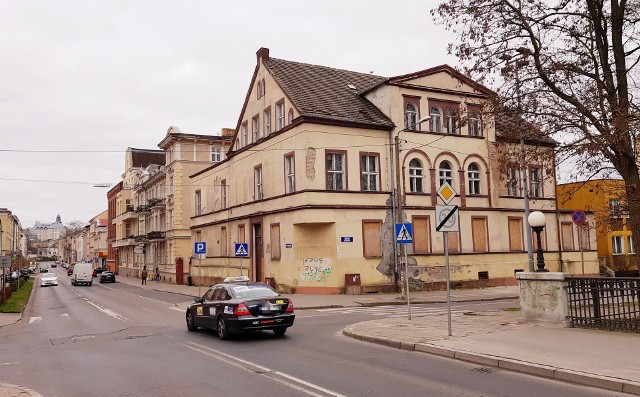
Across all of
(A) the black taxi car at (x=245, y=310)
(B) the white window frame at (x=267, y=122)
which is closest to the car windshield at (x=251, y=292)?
(A) the black taxi car at (x=245, y=310)

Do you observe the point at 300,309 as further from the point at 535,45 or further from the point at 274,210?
the point at 535,45

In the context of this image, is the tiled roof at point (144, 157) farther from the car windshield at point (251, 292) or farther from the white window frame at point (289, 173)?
the car windshield at point (251, 292)

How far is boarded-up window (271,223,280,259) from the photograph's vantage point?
100 feet

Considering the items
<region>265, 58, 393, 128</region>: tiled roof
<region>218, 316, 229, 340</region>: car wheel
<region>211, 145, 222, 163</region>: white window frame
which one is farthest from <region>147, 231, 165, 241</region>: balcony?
<region>218, 316, 229, 340</region>: car wheel

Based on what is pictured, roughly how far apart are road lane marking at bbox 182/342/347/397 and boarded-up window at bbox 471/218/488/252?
908 inches

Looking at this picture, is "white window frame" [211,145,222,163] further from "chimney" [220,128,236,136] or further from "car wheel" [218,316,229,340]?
"car wheel" [218,316,229,340]

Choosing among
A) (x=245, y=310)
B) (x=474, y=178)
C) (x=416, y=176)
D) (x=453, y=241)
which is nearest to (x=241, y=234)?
(x=416, y=176)

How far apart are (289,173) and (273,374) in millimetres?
21206

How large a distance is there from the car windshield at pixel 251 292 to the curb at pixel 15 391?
19.4ft

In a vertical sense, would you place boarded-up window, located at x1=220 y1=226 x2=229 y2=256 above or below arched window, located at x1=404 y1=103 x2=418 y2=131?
below

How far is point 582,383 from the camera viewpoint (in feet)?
27.1

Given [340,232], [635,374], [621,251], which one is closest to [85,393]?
[635,374]

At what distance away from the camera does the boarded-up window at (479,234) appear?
32438 millimetres

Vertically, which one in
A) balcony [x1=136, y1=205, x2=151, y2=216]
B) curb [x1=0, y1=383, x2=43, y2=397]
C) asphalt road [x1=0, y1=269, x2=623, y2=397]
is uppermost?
balcony [x1=136, y1=205, x2=151, y2=216]
